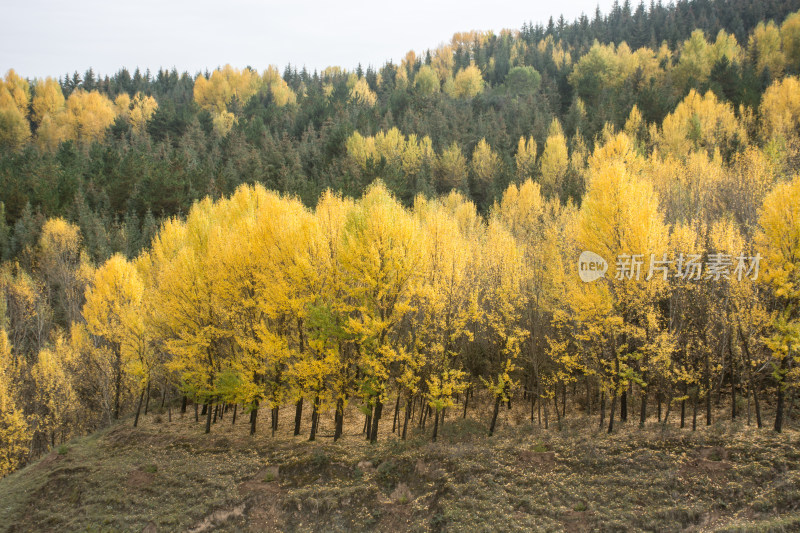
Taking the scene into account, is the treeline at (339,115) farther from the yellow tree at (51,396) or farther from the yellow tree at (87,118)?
the yellow tree at (51,396)

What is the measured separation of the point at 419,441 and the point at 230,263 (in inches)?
468

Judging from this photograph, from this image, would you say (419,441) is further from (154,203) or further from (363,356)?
(154,203)

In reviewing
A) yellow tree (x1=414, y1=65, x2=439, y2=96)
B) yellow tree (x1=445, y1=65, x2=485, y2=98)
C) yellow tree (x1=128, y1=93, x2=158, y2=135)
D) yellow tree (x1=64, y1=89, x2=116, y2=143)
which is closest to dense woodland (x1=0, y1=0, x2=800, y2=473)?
yellow tree (x1=128, y1=93, x2=158, y2=135)

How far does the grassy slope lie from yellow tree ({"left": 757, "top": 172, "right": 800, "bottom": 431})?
258 centimetres

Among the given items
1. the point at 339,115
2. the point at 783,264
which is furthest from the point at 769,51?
the point at 783,264

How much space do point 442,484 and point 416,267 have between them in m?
8.22

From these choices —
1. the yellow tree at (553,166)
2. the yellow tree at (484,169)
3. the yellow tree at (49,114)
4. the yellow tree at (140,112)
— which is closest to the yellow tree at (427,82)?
the yellow tree at (484,169)

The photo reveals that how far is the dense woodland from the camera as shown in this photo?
17344mm

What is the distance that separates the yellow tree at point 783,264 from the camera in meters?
14.8

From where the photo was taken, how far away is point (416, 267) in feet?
60.1

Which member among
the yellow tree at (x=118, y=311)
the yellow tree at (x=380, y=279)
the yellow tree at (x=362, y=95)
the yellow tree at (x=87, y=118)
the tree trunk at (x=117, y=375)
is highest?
the yellow tree at (x=362, y=95)

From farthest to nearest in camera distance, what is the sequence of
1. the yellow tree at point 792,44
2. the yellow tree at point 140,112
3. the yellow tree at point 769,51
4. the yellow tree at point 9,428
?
the yellow tree at point 140,112 < the yellow tree at point 792,44 < the yellow tree at point 769,51 < the yellow tree at point 9,428

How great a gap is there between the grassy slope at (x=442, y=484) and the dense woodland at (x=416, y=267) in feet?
5.26

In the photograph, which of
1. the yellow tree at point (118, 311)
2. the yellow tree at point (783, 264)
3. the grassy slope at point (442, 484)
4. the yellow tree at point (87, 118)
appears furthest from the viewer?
the yellow tree at point (87, 118)
